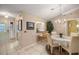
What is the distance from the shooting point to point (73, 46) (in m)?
2.65

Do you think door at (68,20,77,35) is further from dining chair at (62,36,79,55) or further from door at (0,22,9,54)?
door at (0,22,9,54)

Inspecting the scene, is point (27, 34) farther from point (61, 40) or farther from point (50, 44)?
point (61, 40)

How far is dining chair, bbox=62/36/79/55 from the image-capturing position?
8.45ft

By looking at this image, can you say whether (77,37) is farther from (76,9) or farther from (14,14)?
(14,14)

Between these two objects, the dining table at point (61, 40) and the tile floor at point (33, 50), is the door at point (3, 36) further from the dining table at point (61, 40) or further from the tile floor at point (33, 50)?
the dining table at point (61, 40)

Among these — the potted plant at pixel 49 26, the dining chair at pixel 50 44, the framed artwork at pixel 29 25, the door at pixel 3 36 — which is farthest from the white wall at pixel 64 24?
the door at pixel 3 36

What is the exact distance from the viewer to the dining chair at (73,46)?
2.58 m

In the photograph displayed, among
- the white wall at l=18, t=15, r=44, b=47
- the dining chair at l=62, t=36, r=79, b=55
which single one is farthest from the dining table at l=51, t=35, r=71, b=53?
the white wall at l=18, t=15, r=44, b=47

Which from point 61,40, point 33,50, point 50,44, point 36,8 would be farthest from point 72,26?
point 33,50
